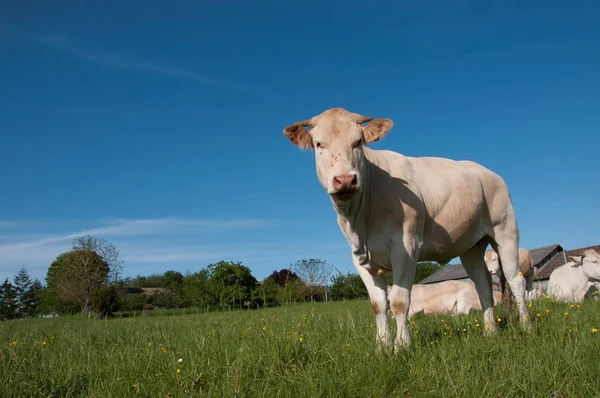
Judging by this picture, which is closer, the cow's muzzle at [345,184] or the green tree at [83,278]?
the cow's muzzle at [345,184]

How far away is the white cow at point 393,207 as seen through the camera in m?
5.52

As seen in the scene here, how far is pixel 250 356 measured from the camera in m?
4.55

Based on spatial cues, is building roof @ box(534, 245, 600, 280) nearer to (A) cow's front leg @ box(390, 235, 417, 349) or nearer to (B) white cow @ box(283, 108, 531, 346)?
(B) white cow @ box(283, 108, 531, 346)

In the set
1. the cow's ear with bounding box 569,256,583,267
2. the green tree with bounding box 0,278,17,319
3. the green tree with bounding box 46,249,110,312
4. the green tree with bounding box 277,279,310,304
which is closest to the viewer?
the green tree with bounding box 277,279,310,304

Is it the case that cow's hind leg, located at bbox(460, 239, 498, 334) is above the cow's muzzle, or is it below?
below

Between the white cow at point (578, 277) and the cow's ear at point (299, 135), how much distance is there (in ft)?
40.2

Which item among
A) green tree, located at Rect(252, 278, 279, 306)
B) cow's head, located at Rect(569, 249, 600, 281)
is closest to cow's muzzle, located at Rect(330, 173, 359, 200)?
green tree, located at Rect(252, 278, 279, 306)

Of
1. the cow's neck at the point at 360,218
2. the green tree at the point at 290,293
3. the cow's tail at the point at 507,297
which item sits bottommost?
the cow's tail at the point at 507,297

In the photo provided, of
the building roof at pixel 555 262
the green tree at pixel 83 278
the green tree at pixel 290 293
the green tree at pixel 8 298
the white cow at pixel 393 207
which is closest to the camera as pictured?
the white cow at pixel 393 207

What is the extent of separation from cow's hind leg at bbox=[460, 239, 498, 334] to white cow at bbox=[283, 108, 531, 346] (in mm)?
97

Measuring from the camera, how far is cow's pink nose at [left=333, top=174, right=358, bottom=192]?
505cm

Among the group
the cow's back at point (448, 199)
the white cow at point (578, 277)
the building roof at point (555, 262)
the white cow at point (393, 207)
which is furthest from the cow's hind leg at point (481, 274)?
the building roof at point (555, 262)

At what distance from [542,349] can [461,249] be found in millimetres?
2399

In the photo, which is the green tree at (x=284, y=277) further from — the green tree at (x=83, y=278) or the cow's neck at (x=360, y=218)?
the green tree at (x=83, y=278)
